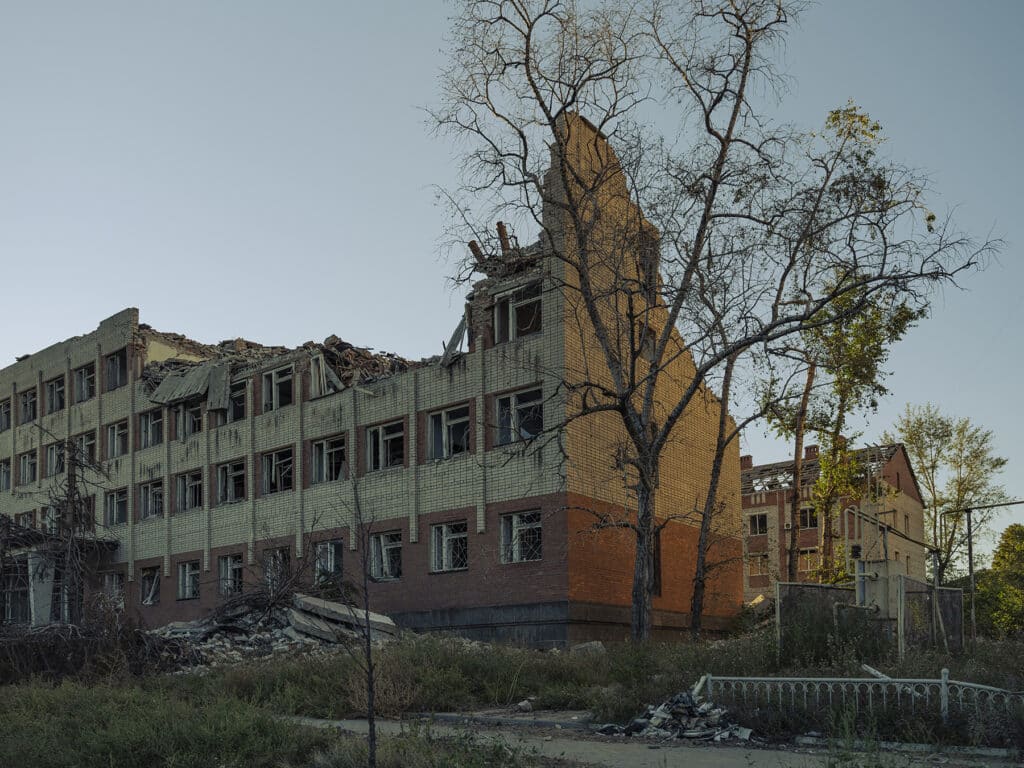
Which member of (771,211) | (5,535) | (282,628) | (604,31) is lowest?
(282,628)

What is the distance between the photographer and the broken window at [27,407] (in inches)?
1849

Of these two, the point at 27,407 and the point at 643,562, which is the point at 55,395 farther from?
Result: the point at 643,562

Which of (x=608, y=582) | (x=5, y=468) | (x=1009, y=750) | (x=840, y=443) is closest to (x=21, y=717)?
(x=1009, y=750)

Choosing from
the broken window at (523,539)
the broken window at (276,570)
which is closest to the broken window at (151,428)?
the broken window at (276,570)

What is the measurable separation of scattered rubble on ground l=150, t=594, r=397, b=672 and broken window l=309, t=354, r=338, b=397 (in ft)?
26.7

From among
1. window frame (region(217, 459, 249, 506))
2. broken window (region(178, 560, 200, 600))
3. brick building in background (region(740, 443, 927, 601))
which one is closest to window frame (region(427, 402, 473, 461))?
window frame (region(217, 459, 249, 506))

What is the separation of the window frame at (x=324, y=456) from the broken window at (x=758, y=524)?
35.2 m

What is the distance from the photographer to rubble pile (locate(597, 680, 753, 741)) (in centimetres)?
1207

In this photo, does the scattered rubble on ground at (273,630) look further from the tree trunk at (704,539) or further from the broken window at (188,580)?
the broken window at (188,580)

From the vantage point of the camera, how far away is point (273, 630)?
26.4 meters

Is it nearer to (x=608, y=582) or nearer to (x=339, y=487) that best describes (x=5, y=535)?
(x=339, y=487)

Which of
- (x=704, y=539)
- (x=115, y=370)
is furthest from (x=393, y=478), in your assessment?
(x=115, y=370)

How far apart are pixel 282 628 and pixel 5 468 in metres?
27.2

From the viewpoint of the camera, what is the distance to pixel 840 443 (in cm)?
3259
